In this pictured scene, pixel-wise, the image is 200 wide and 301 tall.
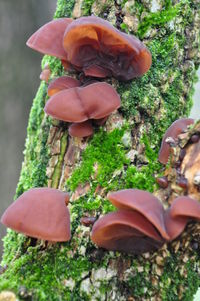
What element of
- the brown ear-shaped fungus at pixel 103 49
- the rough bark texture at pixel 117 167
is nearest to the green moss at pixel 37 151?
the rough bark texture at pixel 117 167

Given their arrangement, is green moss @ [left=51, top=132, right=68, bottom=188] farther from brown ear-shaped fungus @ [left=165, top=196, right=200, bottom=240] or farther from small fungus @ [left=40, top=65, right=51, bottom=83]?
brown ear-shaped fungus @ [left=165, top=196, right=200, bottom=240]

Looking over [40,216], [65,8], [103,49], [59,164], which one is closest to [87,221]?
[40,216]

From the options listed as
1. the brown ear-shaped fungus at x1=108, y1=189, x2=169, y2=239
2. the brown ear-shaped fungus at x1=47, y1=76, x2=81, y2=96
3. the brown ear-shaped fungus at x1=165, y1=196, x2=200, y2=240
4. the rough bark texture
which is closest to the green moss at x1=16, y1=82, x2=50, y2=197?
the rough bark texture

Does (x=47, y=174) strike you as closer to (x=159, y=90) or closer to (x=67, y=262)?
(x=67, y=262)

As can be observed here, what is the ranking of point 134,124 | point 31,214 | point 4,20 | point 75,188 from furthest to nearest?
point 4,20 < point 134,124 < point 75,188 < point 31,214

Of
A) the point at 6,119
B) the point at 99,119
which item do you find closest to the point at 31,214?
the point at 99,119

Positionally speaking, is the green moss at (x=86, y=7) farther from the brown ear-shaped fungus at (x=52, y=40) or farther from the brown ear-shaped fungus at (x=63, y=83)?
the brown ear-shaped fungus at (x=63, y=83)

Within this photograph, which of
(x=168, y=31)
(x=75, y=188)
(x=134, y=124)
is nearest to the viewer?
(x=75, y=188)
